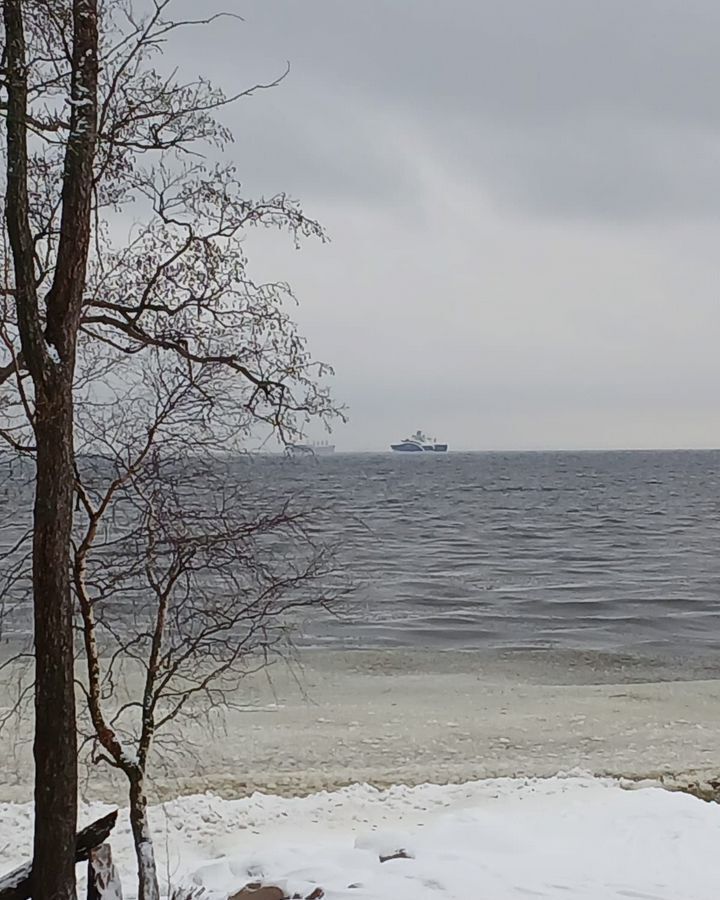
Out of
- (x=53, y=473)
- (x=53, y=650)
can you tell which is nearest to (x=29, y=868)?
(x=53, y=650)

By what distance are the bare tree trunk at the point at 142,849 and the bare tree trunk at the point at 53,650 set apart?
0.76 m

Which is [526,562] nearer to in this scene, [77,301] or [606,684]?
[606,684]

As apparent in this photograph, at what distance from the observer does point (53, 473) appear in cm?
445

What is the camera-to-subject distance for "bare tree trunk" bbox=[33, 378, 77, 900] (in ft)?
14.5

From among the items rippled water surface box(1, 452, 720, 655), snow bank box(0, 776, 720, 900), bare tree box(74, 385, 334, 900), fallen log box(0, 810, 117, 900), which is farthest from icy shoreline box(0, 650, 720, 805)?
fallen log box(0, 810, 117, 900)

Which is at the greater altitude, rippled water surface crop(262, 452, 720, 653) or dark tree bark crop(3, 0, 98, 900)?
dark tree bark crop(3, 0, 98, 900)

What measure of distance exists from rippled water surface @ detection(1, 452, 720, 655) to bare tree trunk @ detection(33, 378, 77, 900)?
1873 millimetres

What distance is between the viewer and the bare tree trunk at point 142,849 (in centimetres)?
519

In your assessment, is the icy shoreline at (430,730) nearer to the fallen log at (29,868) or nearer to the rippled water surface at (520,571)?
the rippled water surface at (520,571)

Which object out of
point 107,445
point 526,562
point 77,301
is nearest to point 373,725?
point 107,445

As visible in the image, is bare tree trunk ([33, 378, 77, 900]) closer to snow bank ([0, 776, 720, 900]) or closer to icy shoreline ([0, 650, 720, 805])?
snow bank ([0, 776, 720, 900])

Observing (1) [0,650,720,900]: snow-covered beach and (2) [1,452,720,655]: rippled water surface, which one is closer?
(1) [0,650,720,900]: snow-covered beach

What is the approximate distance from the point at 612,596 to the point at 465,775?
16.0m

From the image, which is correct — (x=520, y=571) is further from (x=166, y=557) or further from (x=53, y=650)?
(x=53, y=650)
